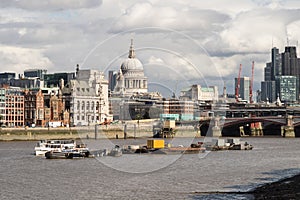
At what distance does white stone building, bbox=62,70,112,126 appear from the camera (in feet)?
516

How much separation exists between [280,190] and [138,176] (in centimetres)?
1659

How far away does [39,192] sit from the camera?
46469 millimetres

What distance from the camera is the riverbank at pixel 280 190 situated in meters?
40.1

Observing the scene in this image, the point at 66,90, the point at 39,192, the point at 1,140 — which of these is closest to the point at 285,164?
the point at 39,192

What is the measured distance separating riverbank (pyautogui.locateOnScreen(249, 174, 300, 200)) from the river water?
4.14ft

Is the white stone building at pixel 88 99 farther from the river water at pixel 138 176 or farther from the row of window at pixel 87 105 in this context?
the river water at pixel 138 176

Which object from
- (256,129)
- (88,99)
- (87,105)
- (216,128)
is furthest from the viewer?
(256,129)

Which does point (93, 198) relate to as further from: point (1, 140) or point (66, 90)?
point (66, 90)

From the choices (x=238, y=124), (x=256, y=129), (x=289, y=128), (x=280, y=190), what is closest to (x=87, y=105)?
(x=238, y=124)

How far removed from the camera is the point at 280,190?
4262 cm

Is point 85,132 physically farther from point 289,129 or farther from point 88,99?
point 289,129

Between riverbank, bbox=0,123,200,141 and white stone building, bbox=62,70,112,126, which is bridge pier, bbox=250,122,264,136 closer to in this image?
riverbank, bbox=0,123,200,141

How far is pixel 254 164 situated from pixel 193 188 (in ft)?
73.2

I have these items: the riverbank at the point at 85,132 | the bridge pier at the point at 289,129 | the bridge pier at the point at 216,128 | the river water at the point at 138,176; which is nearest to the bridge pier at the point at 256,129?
the bridge pier at the point at 216,128
